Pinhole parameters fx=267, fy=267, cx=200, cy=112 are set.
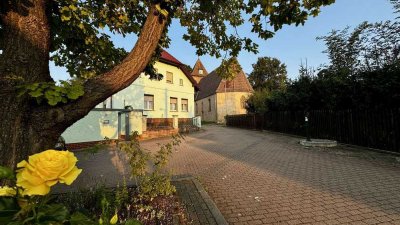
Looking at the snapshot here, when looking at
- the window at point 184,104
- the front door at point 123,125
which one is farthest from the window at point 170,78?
the front door at point 123,125

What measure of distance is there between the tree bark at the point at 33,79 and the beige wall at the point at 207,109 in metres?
44.7

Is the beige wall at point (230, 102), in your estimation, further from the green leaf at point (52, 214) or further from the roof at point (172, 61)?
the green leaf at point (52, 214)

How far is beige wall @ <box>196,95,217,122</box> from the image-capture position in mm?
48500

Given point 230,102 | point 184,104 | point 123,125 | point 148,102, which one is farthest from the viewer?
Result: point 230,102

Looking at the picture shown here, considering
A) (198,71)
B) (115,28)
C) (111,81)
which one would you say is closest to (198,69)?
(198,71)

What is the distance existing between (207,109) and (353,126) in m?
39.5

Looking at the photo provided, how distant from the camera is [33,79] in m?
2.71

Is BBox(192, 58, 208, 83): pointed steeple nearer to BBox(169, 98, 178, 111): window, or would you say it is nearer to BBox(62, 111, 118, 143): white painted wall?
Result: BBox(169, 98, 178, 111): window

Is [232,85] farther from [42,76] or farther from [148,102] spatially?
[42,76]

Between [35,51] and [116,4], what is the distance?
136 inches

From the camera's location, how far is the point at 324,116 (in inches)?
596

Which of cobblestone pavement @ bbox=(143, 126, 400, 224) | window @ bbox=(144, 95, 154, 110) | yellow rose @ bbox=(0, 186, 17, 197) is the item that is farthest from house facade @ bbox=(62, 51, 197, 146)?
yellow rose @ bbox=(0, 186, 17, 197)

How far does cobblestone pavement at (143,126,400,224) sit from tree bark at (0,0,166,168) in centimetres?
285

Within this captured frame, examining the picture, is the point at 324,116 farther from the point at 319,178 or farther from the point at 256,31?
the point at 256,31
